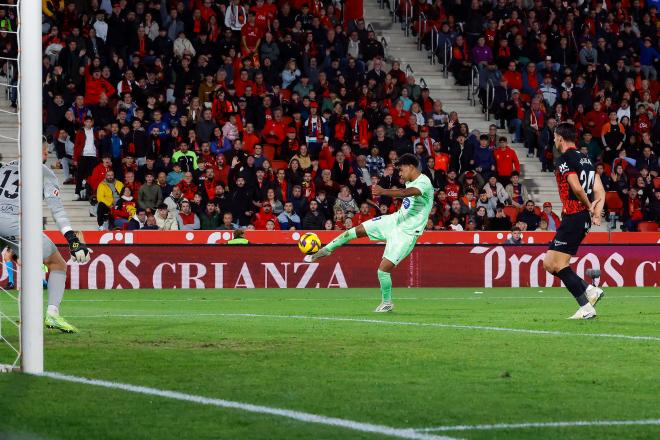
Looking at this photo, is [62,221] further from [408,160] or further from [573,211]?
[408,160]

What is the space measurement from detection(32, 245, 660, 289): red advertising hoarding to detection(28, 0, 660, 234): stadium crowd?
1424mm

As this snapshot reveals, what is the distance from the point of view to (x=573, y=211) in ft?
45.4

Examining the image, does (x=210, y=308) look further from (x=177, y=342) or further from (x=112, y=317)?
(x=177, y=342)

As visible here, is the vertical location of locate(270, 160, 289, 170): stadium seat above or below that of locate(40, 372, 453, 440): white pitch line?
above

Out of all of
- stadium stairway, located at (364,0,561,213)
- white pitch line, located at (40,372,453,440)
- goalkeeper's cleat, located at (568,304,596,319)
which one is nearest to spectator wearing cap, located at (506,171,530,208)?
stadium stairway, located at (364,0,561,213)

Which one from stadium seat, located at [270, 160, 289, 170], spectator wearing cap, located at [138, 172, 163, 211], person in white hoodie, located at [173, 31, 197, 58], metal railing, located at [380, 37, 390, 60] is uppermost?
metal railing, located at [380, 37, 390, 60]

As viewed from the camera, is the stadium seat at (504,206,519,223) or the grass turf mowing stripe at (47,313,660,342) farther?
the stadium seat at (504,206,519,223)

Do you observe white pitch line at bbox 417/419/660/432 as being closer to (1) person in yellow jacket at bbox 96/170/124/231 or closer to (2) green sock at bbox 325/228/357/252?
(2) green sock at bbox 325/228/357/252

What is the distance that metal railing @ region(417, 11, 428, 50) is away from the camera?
119 feet

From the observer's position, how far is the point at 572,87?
34469 millimetres

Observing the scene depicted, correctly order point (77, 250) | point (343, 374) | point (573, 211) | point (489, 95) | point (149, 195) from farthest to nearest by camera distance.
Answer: point (489, 95) < point (149, 195) < point (573, 211) < point (77, 250) < point (343, 374)

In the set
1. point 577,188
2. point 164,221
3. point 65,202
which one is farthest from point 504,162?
point 577,188

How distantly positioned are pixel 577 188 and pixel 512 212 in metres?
15.7

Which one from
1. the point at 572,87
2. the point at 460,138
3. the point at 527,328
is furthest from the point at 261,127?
the point at 527,328
